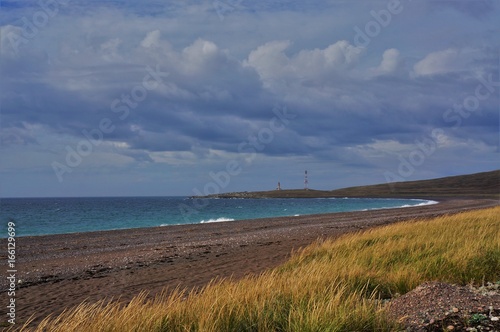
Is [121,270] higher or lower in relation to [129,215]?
lower

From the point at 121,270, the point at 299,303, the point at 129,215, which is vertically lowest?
the point at 121,270

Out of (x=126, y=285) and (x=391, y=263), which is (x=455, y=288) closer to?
(x=391, y=263)

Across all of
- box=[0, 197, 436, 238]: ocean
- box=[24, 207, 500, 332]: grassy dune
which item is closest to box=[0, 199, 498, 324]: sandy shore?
box=[24, 207, 500, 332]: grassy dune

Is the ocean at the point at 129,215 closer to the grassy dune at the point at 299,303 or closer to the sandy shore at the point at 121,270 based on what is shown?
the sandy shore at the point at 121,270

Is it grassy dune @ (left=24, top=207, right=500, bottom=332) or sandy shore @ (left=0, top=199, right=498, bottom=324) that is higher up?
grassy dune @ (left=24, top=207, right=500, bottom=332)

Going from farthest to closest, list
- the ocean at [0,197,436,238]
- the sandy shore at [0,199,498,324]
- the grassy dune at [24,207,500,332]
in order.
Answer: the ocean at [0,197,436,238] → the sandy shore at [0,199,498,324] → the grassy dune at [24,207,500,332]

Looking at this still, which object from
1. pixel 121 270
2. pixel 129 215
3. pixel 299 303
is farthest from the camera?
pixel 129 215

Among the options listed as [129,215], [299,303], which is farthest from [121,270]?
[129,215]

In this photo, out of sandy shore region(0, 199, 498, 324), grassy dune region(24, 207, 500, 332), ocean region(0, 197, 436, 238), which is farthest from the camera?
ocean region(0, 197, 436, 238)

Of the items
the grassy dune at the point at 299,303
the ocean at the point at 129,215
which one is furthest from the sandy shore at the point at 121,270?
the ocean at the point at 129,215

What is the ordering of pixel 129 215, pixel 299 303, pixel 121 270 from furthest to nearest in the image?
pixel 129 215, pixel 121 270, pixel 299 303

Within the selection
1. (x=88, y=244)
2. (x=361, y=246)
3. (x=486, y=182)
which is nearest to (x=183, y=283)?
(x=361, y=246)

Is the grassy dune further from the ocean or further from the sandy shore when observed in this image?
the ocean

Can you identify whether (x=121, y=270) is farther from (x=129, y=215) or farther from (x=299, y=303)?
(x=129, y=215)
